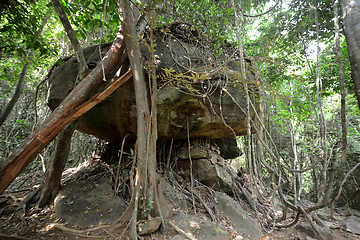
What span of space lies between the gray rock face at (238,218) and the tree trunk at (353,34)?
122 inches

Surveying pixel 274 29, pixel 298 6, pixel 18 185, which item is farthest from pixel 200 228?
pixel 298 6

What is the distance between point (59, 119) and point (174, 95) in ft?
6.65

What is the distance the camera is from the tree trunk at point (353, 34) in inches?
66.4

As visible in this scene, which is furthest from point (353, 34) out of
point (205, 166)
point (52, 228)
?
point (52, 228)

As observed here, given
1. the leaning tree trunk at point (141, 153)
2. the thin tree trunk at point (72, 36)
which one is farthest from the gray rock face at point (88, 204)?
the thin tree trunk at point (72, 36)

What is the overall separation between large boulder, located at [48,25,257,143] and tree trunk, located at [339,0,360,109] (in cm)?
160

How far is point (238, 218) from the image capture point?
12.3 ft

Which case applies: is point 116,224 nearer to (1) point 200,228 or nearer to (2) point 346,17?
(1) point 200,228

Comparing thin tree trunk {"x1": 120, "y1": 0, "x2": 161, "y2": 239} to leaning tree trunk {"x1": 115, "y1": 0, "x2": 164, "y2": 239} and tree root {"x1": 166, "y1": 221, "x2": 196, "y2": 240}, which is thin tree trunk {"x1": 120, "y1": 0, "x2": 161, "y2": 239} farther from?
tree root {"x1": 166, "y1": 221, "x2": 196, "y2": 240}

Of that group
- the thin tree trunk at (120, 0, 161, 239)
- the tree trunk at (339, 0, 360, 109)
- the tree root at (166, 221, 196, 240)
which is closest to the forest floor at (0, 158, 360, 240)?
the tree root at (166, 221, 196, 240)

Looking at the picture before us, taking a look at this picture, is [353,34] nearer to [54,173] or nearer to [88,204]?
[88,204]

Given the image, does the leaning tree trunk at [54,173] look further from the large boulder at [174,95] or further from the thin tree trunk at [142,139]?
the thin tree trunk at [142,139]

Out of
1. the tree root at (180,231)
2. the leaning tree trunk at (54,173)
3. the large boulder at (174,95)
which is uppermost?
the large boulder at (174,95)

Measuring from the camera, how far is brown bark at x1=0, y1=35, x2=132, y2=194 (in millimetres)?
2449
